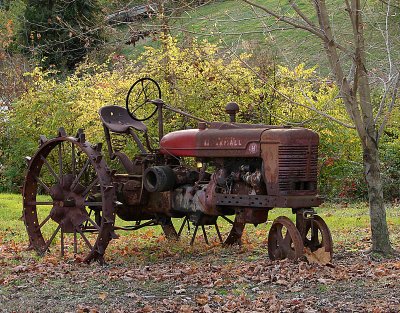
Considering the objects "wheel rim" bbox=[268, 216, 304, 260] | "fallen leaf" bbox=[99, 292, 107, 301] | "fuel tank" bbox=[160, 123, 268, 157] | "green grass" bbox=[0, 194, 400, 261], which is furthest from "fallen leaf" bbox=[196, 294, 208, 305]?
"green grass" bbox=[0, 194, 400, 261]

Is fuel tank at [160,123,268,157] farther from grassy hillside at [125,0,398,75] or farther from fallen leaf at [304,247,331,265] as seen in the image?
fallen leaf at [304,247,331,265]

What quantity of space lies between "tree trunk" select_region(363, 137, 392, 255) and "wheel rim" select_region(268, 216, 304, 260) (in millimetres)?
1075

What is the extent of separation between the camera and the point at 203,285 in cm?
760

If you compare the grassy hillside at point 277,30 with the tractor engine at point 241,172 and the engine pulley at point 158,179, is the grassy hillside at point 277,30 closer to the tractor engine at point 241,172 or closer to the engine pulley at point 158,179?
the tractor engine at point 241,172

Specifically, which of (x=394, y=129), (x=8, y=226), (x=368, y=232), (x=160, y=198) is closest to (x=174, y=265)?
(x=160, y=198)

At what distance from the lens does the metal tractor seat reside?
34.8 ft

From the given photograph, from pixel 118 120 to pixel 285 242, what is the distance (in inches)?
134

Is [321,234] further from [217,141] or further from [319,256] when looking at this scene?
[217,141]

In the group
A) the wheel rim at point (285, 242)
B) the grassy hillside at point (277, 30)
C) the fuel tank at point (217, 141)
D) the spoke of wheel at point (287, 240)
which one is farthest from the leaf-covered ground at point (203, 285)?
the grassy hillside at point (277, 30)

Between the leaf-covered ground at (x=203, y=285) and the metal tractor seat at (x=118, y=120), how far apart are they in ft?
6.10

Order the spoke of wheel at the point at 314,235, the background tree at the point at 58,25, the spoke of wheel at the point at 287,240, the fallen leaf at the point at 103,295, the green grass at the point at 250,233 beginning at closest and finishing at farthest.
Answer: the fallen leaf at the point at 103,295
the spoke of wheel at the point at 287,240
the spoke of wheel at the point at 314,235
the green grass at the point at 250,233
the background tree at the point at 58,25

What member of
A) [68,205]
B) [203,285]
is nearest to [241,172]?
[203,285]

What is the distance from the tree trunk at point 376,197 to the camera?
362 inches

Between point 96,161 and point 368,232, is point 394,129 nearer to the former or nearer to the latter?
point 368,232
